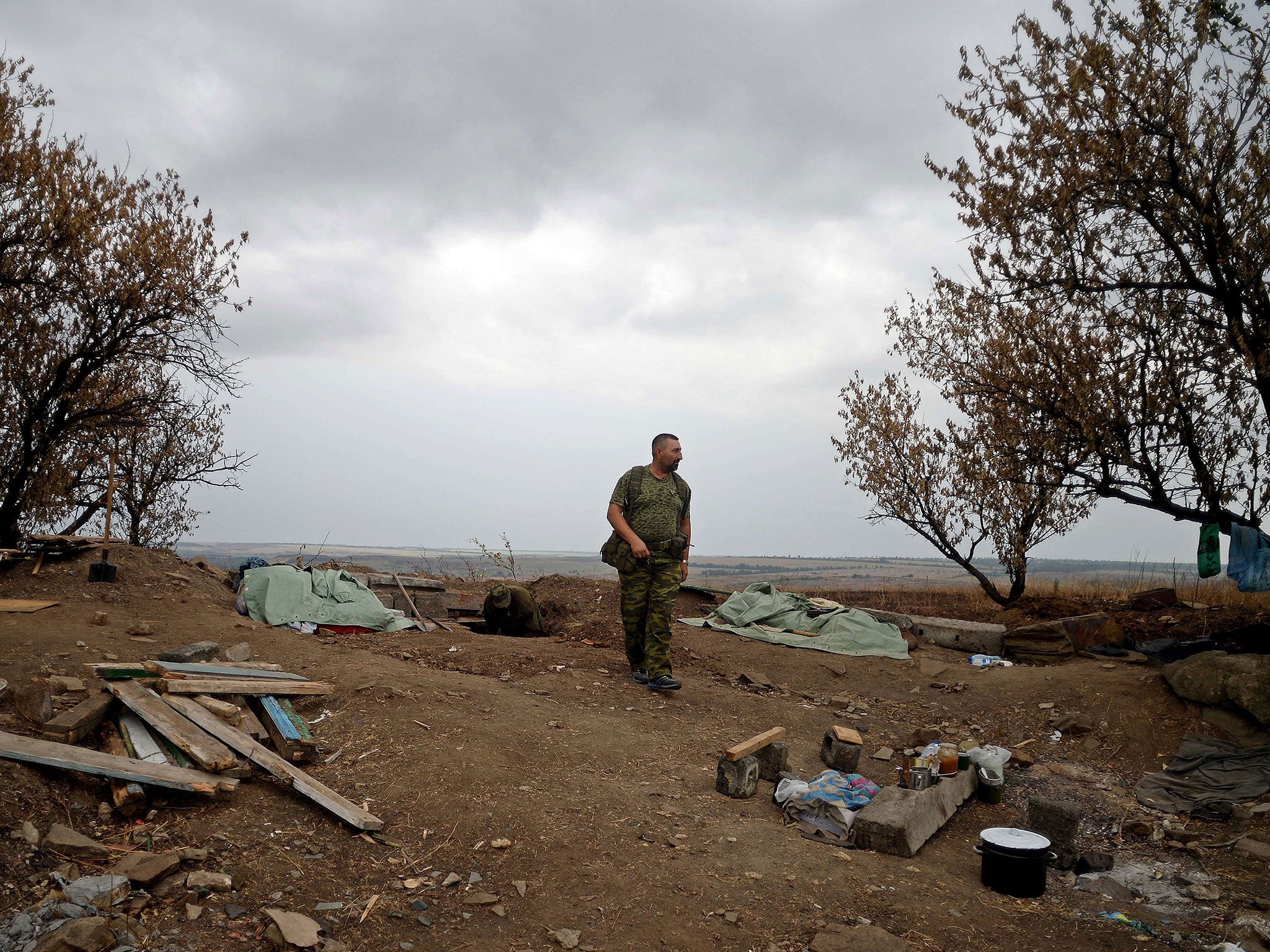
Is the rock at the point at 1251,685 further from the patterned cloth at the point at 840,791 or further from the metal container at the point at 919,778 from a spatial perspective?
the patterned cloth at the point at 840,791

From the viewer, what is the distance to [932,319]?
13.7m

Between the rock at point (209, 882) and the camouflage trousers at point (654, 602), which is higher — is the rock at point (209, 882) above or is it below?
below

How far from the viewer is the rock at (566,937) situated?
329cm

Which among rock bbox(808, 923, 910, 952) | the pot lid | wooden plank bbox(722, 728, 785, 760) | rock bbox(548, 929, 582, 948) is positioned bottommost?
rock bbox(808, 923, 910, 952)

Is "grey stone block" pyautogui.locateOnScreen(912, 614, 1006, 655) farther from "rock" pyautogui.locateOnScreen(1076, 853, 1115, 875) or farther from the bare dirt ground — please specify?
"rock" pyautogui.locateOnScreen(1076, 853, 1115, 875)

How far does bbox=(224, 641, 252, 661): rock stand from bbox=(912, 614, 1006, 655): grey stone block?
828 centimetres

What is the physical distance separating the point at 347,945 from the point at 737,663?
6298 millimetres

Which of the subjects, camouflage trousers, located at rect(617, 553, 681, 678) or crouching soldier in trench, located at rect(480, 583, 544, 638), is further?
crouching soldier in trench, located at rect(480, 583, 544, 638)

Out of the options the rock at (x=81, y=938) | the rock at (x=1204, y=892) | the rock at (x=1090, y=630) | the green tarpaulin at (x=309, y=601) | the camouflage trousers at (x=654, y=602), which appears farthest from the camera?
the rock at (x=1090, y=630)

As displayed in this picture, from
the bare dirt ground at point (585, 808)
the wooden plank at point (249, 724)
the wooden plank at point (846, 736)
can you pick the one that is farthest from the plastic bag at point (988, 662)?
the wooden plank at point (249, 724)

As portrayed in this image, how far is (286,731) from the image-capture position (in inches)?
191

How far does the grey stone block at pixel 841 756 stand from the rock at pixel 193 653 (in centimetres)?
483

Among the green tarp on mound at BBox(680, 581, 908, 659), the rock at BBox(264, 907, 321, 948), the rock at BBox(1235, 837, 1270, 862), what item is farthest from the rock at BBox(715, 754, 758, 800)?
the green tarp on mound at BBox(680, 581, 908, 659)

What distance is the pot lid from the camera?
407 centimetres
